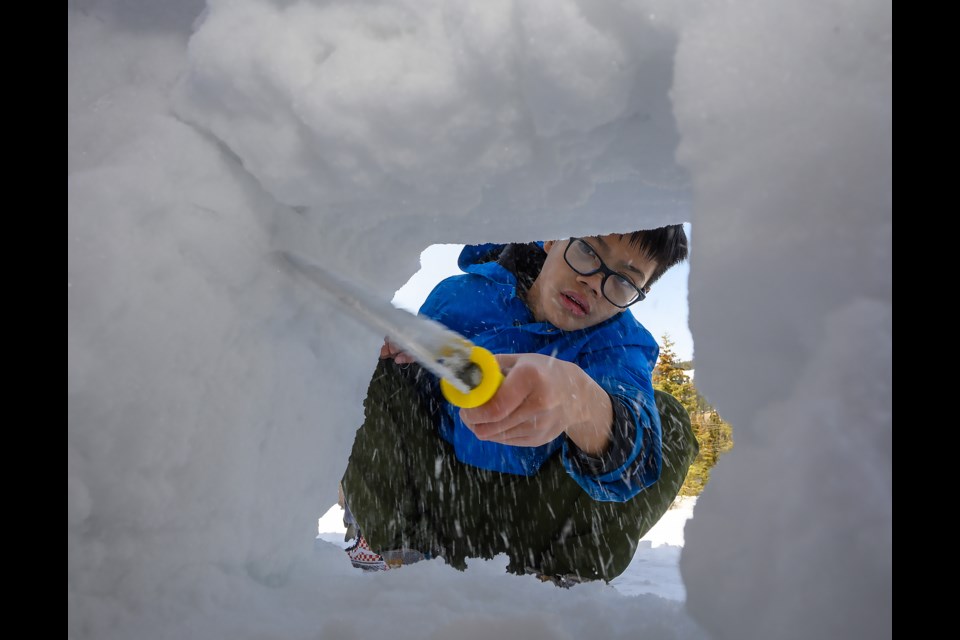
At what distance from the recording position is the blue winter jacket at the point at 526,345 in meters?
1.39

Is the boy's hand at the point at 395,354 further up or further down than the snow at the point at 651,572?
further up

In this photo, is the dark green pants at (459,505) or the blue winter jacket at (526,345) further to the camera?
the dark green pants at (459,505)

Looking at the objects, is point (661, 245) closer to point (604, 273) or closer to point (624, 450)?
point (604, 273)

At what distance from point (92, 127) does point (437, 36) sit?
0.46 m

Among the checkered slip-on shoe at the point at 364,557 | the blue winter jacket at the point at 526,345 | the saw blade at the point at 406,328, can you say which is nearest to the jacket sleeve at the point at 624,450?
the blue winter jacket at the point at 526,345

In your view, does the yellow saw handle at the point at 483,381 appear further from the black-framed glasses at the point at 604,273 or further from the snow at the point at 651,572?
the black-framed glasses at the point at 604,273

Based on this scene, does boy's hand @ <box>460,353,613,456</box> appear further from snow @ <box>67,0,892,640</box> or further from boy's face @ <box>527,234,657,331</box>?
boy's face @ <box>527,234,657,331</box>

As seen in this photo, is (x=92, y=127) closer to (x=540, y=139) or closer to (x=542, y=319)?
(x=540, y=139)

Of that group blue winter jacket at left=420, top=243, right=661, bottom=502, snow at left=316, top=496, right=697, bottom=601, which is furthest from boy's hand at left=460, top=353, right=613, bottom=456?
snow at left=316, top=496, right=697, bottom=601

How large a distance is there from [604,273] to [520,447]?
1.90 feet

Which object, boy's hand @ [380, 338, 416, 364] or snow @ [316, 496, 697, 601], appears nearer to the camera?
boy's hand @ [380, 338, 416, 364]

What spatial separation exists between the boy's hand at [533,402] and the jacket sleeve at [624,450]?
0.54 ft

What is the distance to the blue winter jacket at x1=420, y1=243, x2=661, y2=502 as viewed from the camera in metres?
1.39

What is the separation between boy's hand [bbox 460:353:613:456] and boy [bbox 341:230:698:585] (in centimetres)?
62
